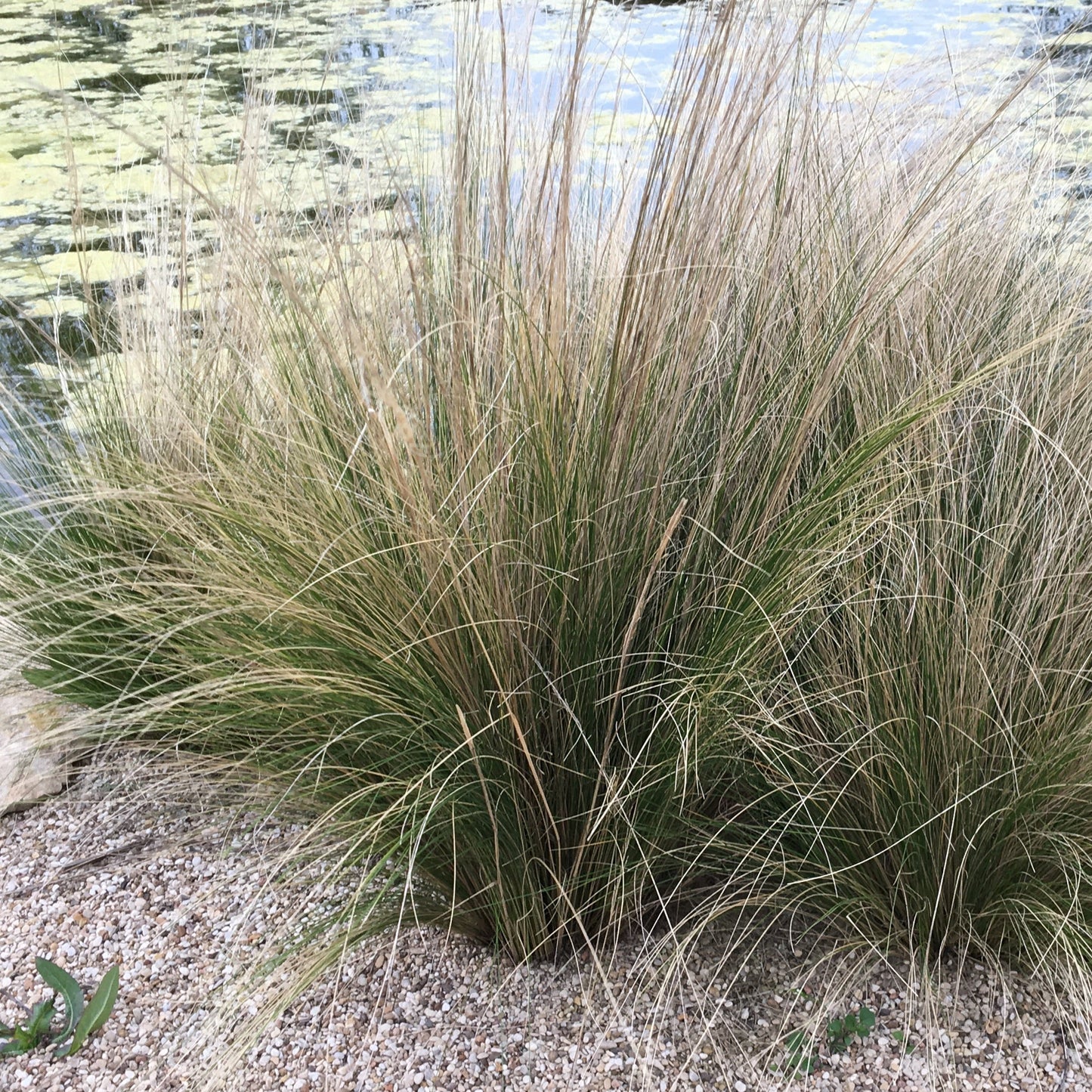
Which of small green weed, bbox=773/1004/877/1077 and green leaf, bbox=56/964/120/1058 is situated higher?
small green weed, bbox=773/1004/877/1077

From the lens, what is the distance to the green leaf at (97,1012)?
1.46 metres

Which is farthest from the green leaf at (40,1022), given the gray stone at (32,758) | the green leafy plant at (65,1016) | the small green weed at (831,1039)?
the small green weed at (831,1039)

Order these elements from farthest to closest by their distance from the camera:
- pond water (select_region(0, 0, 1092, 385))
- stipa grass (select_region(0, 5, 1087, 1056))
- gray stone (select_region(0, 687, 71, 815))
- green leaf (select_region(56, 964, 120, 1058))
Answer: pond water (select_region(0, 0, 1092, 385)), gray stone (select_region(0, 687, 71, 815)), green leaf (select_region(56, 964, 120, 1058)), stipa grass (select_region(0, 5, 1087, 1056))

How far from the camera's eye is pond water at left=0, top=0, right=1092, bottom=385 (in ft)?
10.0

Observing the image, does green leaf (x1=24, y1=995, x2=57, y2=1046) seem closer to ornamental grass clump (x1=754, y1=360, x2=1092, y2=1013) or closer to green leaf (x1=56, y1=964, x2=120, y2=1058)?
green leaf (x1=56, y1=964, x2=120, y2=1058)

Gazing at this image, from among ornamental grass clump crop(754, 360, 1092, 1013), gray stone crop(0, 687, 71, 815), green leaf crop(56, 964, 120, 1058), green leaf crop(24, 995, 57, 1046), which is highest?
ornamental grass clump crop(754, 360, 1092, 1013)

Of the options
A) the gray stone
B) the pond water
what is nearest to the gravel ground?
the gray stone

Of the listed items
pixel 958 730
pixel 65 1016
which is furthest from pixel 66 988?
pixel 958 730

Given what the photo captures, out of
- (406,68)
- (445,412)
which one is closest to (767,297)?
(445,412)

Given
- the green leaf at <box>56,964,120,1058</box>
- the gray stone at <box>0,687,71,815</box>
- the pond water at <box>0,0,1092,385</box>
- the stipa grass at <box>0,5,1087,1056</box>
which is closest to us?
the stipa grass at <box>0,5,1087,1056</box>

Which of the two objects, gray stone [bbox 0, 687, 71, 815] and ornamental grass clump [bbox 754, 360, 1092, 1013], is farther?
gray stone [bbox 0, 687, 71, 815]

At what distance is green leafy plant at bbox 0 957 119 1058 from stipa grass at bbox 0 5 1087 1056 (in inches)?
12.1

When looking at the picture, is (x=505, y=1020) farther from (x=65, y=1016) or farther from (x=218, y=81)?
(x=218, y=81)

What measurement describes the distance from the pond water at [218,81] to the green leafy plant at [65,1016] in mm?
1344
